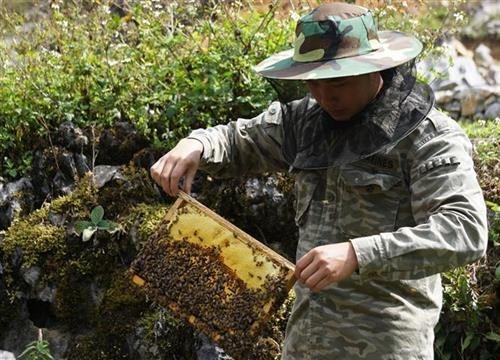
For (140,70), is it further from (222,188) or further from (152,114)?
(222,188)

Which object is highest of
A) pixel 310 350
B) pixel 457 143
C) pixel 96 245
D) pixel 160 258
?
pixel 457 143

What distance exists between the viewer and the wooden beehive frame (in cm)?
287

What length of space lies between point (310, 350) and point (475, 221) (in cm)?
83

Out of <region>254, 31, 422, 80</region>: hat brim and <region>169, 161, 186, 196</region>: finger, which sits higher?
<region>254, 31, 422, 80</region>: hat brim

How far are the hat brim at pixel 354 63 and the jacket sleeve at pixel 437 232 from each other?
362 mm

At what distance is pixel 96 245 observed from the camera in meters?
5.00

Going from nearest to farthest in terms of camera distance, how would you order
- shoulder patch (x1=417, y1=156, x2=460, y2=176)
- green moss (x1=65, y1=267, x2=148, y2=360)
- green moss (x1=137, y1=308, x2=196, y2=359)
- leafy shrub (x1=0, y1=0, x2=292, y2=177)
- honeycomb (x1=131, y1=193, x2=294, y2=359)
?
shoulder patch (x1=417, y1=156, x2=460, y2=176) < honeycomb (x1=131, y1=193, x2=294, y2=359) < green moss (x1=137, y1=308, x2=196, y2=359) < green moss (x1=65, y1=267, x2=148, y2=360) < leafy shrub (x1=0, y1=0, x2=292, y2=177)

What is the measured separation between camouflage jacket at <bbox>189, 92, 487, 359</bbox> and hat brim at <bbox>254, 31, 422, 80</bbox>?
0.24 m

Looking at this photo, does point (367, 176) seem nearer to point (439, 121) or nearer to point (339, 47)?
→ point (439, 121)

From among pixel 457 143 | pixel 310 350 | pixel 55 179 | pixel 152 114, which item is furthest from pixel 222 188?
pixel 457 143

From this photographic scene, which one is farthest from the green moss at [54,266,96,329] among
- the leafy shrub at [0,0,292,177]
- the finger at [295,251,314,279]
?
the finger at [295,251,314,279]

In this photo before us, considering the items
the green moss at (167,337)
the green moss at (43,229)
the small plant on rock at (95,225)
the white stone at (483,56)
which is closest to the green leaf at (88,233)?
the small plant on rock at (95,225)

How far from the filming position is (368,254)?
2.47 meters

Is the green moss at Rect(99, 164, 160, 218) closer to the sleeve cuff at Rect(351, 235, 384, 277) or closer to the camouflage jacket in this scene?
the camouflage jacket
